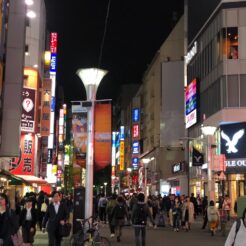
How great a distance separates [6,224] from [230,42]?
3691 cm

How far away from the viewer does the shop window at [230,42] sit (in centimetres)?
4359

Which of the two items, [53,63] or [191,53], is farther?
[53,63]

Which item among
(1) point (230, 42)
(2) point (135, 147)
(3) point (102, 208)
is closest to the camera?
(3) point (102, 208)

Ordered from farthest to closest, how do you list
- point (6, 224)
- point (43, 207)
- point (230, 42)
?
point (230, 42) < point (43, 207) < point (6, 224)

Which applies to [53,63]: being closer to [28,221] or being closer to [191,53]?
[191,53]

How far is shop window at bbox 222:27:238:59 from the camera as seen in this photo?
43.6 meters

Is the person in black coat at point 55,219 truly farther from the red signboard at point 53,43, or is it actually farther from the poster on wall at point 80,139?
the red signboard at point 53,43

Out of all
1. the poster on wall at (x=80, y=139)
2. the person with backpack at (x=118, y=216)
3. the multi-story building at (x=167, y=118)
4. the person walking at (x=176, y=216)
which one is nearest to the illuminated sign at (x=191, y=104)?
the multi-story building at (x=167, y=118)

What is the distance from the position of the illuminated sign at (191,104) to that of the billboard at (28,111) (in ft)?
53.5

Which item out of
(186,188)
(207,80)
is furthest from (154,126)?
(207,80)

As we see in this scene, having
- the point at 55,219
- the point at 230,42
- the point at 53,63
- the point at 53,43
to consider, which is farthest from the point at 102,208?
the point at 53,63

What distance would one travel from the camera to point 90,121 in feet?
57.5

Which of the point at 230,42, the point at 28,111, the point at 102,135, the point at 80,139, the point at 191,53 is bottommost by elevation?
the point at 80,139

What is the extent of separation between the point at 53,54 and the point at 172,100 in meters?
15.2
